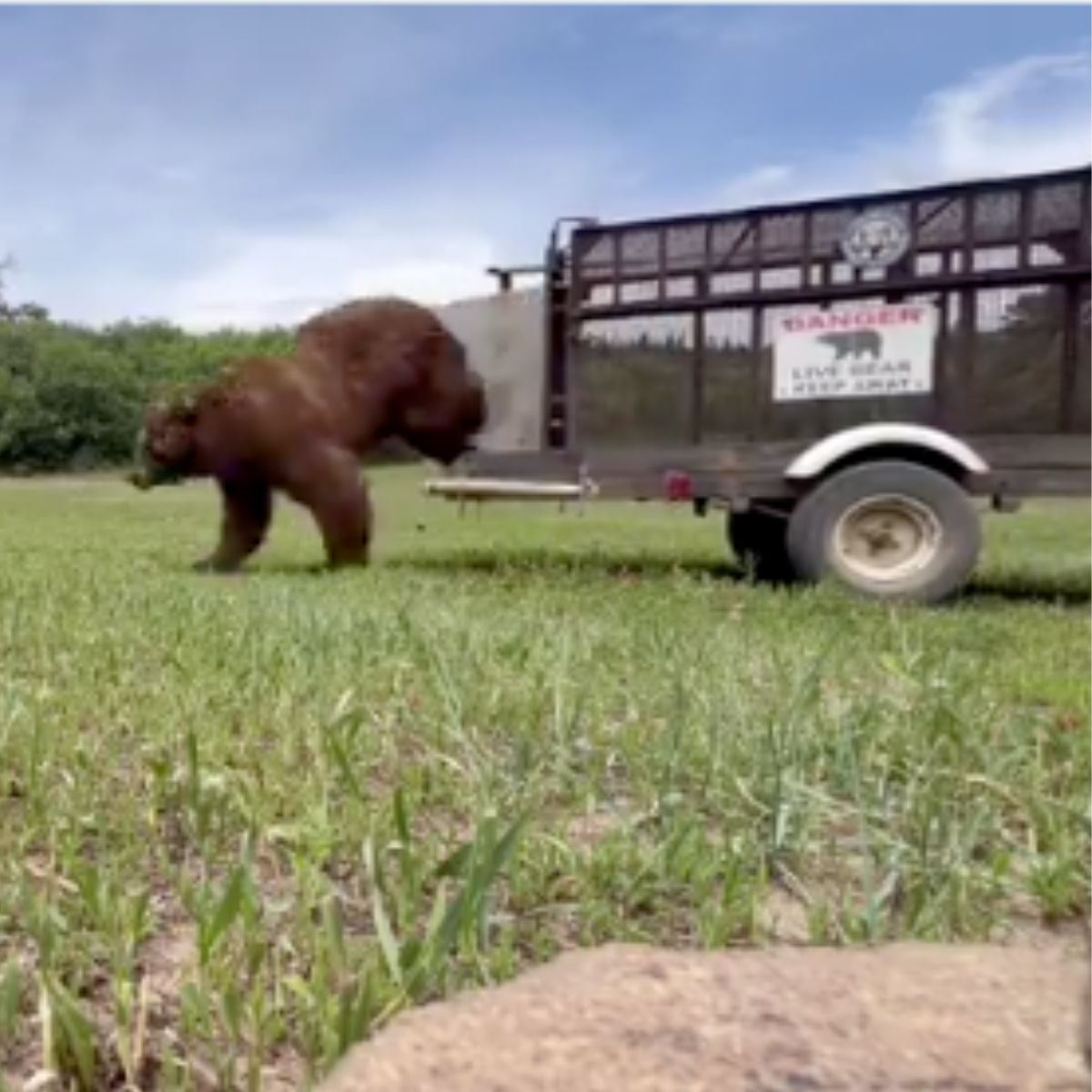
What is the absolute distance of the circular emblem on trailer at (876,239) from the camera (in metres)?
5.31

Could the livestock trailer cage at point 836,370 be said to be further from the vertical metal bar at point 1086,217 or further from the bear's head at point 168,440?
the bear's head at point 168,440

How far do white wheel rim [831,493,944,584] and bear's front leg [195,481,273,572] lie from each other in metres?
2.84

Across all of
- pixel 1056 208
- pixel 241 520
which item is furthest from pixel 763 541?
pixel 241 520

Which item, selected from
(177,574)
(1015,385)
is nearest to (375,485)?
(177,574)

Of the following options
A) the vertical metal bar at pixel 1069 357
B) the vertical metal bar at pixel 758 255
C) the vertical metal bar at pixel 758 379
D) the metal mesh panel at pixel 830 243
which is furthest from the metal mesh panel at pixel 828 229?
the vertical metal bar at pixel 1069 357

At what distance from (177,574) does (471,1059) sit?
4.87m

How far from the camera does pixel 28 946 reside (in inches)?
55.2

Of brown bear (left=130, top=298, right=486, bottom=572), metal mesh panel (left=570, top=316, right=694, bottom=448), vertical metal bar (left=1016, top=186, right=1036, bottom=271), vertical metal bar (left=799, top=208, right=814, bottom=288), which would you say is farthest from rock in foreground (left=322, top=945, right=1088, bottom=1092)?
brown bear (left=130, top=298, right=486, bottom=572)

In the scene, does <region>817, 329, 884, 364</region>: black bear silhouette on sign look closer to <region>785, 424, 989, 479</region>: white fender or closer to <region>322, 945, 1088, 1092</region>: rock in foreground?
<region>785, 424, 989, 479</region>: white fender

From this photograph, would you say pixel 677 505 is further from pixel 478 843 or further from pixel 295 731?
pixel 478 843

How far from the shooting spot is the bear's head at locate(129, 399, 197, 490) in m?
6.43

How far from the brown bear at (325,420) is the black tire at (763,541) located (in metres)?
1.40

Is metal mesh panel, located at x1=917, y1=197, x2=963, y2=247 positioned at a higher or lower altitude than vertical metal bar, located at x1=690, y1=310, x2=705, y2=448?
higher

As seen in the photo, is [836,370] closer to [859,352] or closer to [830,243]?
[859,352]
